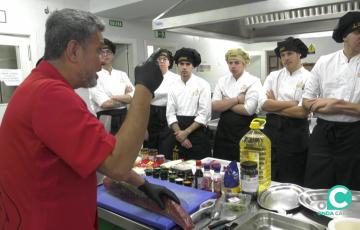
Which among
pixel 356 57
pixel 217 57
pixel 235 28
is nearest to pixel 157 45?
pixel 217 57

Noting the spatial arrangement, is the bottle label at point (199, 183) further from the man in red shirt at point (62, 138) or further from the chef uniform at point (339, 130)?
the chef uniform at point (339, 130)

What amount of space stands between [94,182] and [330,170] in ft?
4.53

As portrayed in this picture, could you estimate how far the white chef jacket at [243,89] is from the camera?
8.15ft

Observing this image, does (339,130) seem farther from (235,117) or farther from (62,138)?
(62,138)

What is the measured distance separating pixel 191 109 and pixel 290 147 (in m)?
0.88

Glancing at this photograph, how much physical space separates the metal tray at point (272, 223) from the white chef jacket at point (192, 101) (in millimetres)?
1504

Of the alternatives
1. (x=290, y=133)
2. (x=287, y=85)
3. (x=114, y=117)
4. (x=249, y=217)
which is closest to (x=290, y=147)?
(x=290, y=133)

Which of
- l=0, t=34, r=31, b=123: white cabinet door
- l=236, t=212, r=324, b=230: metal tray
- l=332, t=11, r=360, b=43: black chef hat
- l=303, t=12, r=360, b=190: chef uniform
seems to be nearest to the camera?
l=236, t=212, r=324, b=230: metal tray

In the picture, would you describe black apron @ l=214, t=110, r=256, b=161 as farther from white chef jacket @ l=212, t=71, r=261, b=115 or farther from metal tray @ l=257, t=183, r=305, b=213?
metal tray @ l=257, t=183, r=305, b=213

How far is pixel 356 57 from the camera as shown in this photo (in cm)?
173

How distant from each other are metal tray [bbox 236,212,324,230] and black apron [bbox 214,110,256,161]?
1.42 metres

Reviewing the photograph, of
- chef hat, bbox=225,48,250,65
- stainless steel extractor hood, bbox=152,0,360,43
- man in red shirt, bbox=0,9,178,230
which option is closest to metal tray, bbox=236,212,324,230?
man in red shirt, bbox=0,9,178,230

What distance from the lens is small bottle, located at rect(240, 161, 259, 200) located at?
3.98ft

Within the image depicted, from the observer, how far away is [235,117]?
251 centimetres
